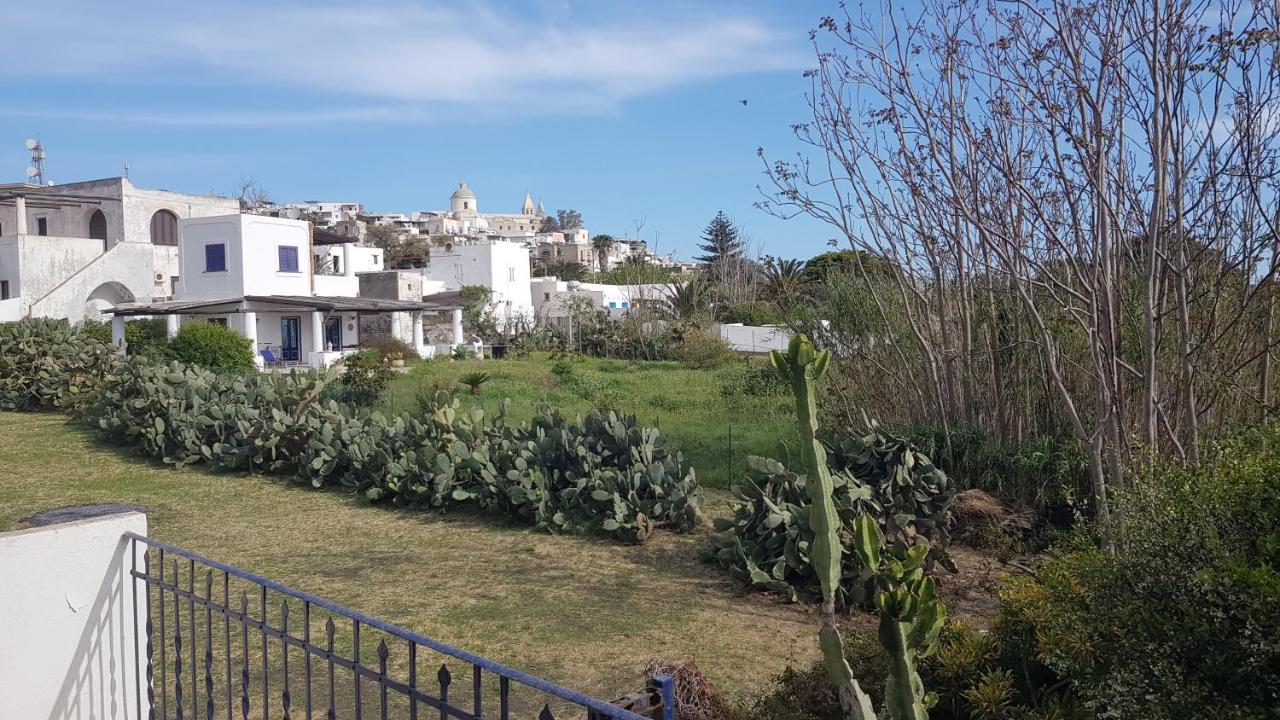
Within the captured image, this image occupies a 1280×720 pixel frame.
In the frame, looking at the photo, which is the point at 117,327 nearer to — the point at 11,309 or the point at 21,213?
the point at 11,309

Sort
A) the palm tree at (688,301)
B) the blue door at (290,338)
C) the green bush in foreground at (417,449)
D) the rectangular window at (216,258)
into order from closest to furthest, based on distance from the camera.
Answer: the green bush in foreground at (417,449)
the rectangular window at (216,258)
the blue door at (290,338)
the palm tree at (688,301)

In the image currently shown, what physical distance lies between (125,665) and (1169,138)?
21.9ft

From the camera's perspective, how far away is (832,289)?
1104cm

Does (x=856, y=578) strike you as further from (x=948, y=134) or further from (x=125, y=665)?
(x=125, y=665)

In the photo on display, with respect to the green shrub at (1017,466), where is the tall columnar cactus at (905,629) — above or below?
above

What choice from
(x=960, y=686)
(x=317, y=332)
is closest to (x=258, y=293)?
(x=317, y=332)

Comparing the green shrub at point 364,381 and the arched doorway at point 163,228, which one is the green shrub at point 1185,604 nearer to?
the green shrub at point 364,381

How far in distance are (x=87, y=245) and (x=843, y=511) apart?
1412 inches

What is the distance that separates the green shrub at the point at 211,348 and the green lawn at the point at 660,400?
12.0ft

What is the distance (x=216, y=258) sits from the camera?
3206cm

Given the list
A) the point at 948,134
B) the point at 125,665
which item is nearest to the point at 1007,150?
the point at 948,134

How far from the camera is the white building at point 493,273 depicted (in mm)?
44781

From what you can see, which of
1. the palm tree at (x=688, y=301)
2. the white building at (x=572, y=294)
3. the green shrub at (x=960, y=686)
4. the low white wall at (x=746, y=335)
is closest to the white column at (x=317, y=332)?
the white building at (x=572, y=294)

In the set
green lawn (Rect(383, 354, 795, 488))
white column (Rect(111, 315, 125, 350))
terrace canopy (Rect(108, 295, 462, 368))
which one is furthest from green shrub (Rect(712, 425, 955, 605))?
white column (Rect(111, 315, 125, 350))
